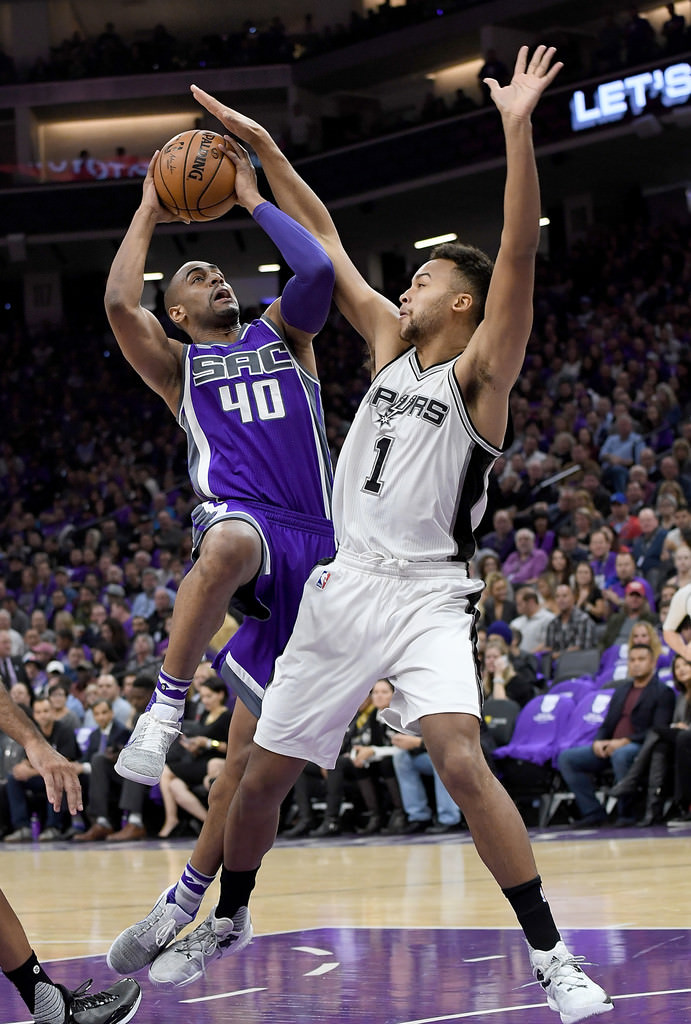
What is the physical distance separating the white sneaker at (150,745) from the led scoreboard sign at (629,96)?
17833 mm

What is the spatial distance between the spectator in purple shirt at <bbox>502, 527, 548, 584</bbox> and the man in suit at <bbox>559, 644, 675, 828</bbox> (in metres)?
3.28

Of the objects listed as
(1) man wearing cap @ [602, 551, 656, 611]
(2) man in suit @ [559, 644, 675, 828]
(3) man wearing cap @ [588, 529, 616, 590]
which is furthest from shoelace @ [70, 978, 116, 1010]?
(3) man wearing cap @ [588, 529, 616, 590]

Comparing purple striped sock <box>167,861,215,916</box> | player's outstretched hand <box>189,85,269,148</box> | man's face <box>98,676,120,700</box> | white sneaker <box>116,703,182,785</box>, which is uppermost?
player's outstretched hand <box>189,85,269,148</box>

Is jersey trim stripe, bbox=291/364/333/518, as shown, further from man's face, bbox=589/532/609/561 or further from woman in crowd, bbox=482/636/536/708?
man's face, bbox=589/532/609/561

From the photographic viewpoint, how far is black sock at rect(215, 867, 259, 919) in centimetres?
437

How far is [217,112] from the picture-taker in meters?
4.77

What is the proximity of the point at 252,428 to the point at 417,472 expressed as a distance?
947 mm

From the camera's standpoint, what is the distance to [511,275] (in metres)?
3.65

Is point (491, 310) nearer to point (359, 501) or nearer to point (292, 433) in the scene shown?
point (359, 501)

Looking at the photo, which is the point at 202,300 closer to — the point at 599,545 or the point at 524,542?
the point at 599,545

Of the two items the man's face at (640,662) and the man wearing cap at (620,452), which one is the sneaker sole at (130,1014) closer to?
the man's face at (640,662)

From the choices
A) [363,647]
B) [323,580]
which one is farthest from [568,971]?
[323,580]

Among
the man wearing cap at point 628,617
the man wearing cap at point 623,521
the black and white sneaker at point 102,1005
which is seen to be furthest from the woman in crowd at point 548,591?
the black and white sneaker at point 102,1005

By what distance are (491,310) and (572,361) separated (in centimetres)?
1472
